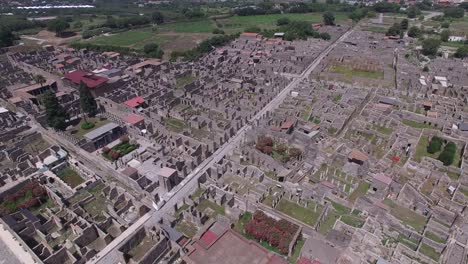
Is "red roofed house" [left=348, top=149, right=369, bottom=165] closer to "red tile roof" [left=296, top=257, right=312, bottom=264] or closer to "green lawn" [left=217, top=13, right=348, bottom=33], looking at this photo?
"red tile roof" [left=296, top=257, right=312, bottom=264]

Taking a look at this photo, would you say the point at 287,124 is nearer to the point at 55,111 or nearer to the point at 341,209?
the point at 341,209

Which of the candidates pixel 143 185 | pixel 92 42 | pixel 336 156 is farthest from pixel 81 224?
pixel 92 42

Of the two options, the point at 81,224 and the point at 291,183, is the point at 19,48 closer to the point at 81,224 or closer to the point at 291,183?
the point at 81,224

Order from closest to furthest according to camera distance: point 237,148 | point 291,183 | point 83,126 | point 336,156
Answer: point 291,183
point 336,156
point 237,148
point 83,126

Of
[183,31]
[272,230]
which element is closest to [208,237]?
[272,230]

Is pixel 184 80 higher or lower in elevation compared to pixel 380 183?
higher

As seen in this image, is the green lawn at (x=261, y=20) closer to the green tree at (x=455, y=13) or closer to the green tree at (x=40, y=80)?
the green tree at (x=455, y=13)

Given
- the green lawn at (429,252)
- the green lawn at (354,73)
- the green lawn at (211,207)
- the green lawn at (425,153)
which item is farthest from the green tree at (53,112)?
the green lawn at (354,73)
